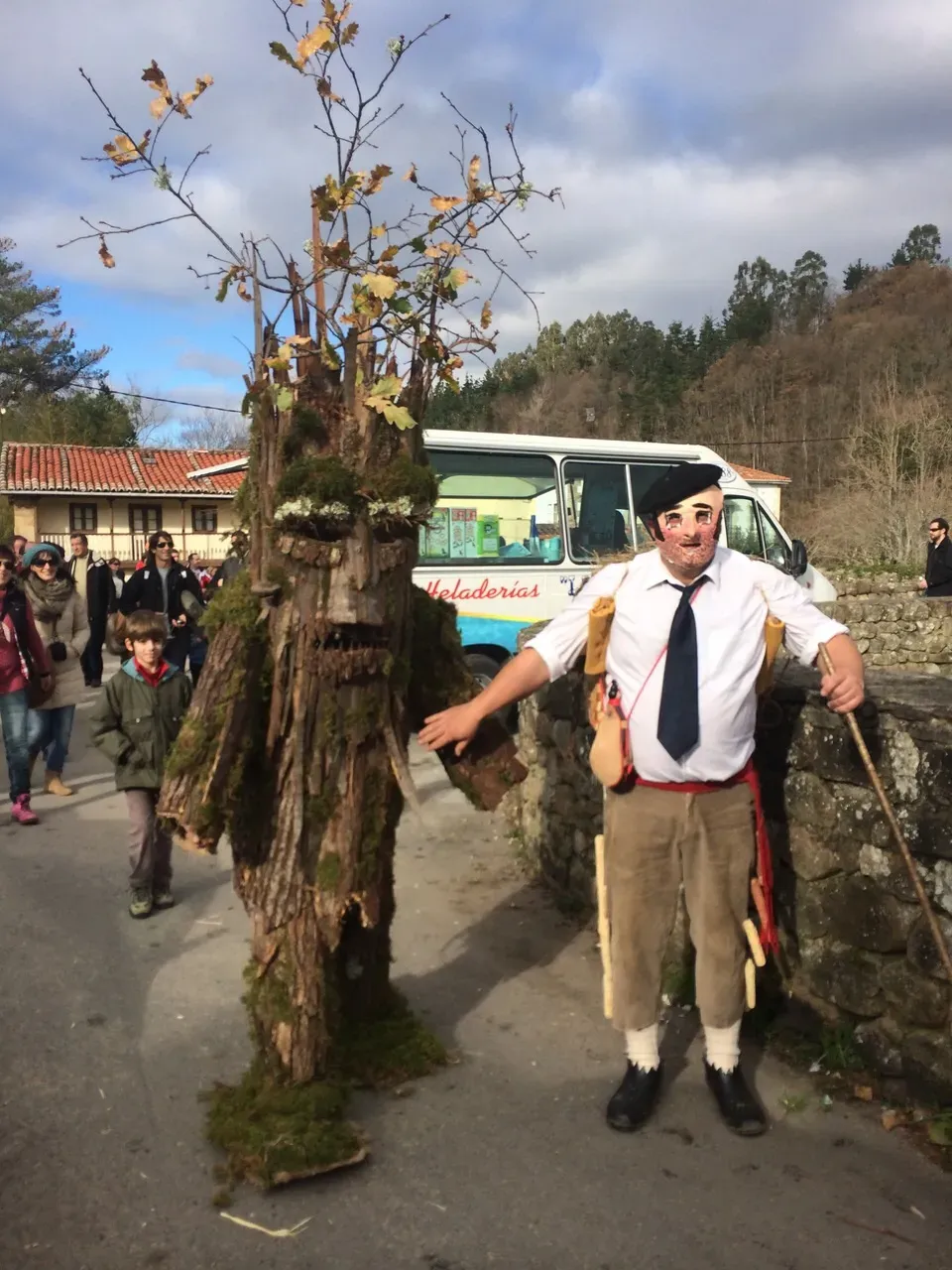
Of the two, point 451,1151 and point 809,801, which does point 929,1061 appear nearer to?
point 809,801

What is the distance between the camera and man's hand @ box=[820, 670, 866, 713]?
298 cm

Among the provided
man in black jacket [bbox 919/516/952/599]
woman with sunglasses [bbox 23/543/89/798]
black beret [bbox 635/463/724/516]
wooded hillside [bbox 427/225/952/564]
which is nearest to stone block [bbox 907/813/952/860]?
black beret [bbox 635/463/724/516]

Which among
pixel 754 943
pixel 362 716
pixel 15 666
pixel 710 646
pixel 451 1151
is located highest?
pixel 710 646

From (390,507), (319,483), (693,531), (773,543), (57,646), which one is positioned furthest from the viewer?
(773,543)

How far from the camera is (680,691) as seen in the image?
10.1ft

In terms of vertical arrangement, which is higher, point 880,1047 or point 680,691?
point 680,691

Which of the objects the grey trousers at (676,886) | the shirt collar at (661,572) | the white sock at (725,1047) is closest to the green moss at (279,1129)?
the grey trousers at (676,886)

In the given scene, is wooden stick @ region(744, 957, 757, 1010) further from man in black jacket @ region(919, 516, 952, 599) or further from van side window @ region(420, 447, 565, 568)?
man in black jacket @ region(919, 516, 952, 599)

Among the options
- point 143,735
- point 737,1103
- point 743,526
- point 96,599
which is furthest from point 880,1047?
point 96,599

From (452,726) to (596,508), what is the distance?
7.51m

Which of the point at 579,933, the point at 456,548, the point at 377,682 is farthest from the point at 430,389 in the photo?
the point at 456,548

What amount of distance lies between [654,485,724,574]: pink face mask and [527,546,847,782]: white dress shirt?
74 millimetres

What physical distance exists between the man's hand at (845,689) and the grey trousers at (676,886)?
44 centimetres

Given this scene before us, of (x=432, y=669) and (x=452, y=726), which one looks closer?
(x=452, y=726)
